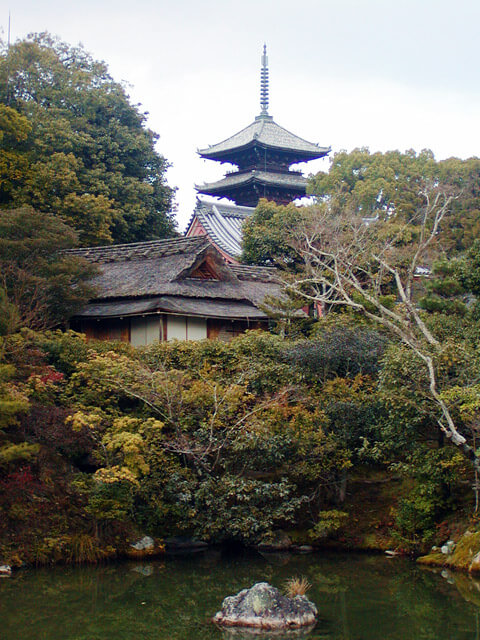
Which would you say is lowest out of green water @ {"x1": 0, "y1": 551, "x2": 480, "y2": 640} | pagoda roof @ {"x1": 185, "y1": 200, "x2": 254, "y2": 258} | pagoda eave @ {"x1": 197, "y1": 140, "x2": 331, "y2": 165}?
green water @ {"x1": 0, "y1": 551, "x2": 480, "y2": 640}

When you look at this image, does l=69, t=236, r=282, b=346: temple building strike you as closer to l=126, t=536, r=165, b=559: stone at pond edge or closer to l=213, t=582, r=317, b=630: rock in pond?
l=126, t=536, r=165, b=559: stone at pond edge

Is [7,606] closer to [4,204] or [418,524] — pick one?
[418,524]

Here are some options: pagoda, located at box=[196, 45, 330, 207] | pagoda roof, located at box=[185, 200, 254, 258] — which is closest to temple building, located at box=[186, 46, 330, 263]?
pagoda, located at box=[196, 45, 330, 207]

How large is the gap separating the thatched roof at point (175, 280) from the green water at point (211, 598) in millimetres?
8339

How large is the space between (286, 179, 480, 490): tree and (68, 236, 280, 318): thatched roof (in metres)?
1.64

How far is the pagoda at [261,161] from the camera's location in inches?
1683

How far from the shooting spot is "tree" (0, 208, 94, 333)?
1927cm

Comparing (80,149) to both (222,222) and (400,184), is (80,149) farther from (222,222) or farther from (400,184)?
(400,184)

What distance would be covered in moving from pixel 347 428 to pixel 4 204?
52.5ft

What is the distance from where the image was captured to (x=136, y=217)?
106 feet

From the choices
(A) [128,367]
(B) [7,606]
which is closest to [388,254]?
(A) [128,367]

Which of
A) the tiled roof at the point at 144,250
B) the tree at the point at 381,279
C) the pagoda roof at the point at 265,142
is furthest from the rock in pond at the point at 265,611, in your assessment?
the pagoda roof at the point at 265,142

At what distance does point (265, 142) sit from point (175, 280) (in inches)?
901

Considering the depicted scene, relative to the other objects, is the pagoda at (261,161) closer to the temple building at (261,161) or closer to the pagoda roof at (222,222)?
the temple building at (261,161)
